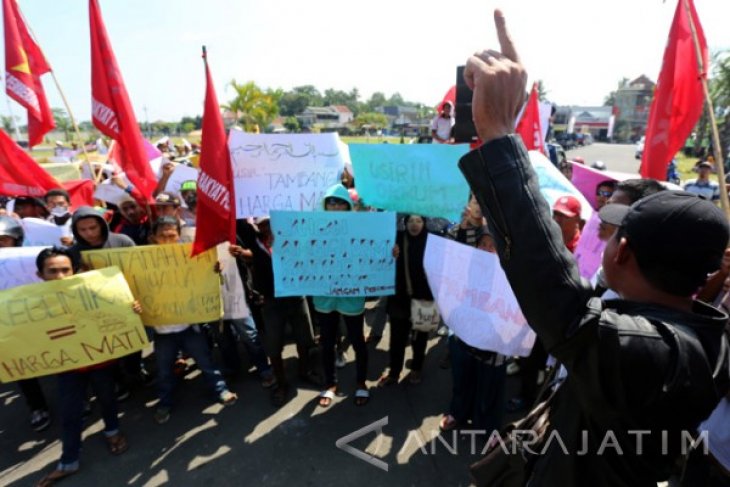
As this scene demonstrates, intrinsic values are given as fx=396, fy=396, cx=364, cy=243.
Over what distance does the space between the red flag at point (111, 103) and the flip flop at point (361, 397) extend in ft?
9.51

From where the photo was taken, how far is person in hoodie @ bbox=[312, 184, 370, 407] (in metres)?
3.49

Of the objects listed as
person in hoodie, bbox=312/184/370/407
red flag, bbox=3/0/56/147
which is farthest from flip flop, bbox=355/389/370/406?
red flag, bbox=3/0/56/147

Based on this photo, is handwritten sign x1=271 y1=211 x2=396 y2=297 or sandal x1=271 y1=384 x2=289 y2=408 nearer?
handwritten sign x1=271 y1=211 x2=396 y2=297

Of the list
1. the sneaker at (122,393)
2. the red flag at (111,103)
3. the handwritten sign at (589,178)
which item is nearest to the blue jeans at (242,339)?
the sneaker at (122,393)

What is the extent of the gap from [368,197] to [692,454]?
2815 millimetres

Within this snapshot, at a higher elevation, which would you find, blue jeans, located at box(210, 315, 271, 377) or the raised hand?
the raised hand

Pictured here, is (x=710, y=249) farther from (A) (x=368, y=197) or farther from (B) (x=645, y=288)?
(A) (x=368, y=197)

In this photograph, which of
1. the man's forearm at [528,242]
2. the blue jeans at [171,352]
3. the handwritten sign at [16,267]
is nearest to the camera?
the man's forearm at [528,242]

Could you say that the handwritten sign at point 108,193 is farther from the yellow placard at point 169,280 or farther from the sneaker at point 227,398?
the sneaker at point 227,398

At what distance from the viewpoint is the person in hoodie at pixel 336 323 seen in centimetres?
349

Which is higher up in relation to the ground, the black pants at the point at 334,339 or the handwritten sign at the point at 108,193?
the handwritten sign at the point at 108,193

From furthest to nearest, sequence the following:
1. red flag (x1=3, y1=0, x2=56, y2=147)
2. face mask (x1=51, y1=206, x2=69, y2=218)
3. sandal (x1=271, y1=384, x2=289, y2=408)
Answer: red flag (x1=3, y1=0, x2=56, y2=147) → face mask (x1=51, y1=206, x2=69, y2=218) → sandal (x1=271, y1=384, x2=289, y2=408)

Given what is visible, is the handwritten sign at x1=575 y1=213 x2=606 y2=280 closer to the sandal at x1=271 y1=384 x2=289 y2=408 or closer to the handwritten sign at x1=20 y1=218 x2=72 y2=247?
the sandal at x1=271 y1=384 x2=289 y2=408

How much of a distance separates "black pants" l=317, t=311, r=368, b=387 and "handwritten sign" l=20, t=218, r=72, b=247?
280cm
